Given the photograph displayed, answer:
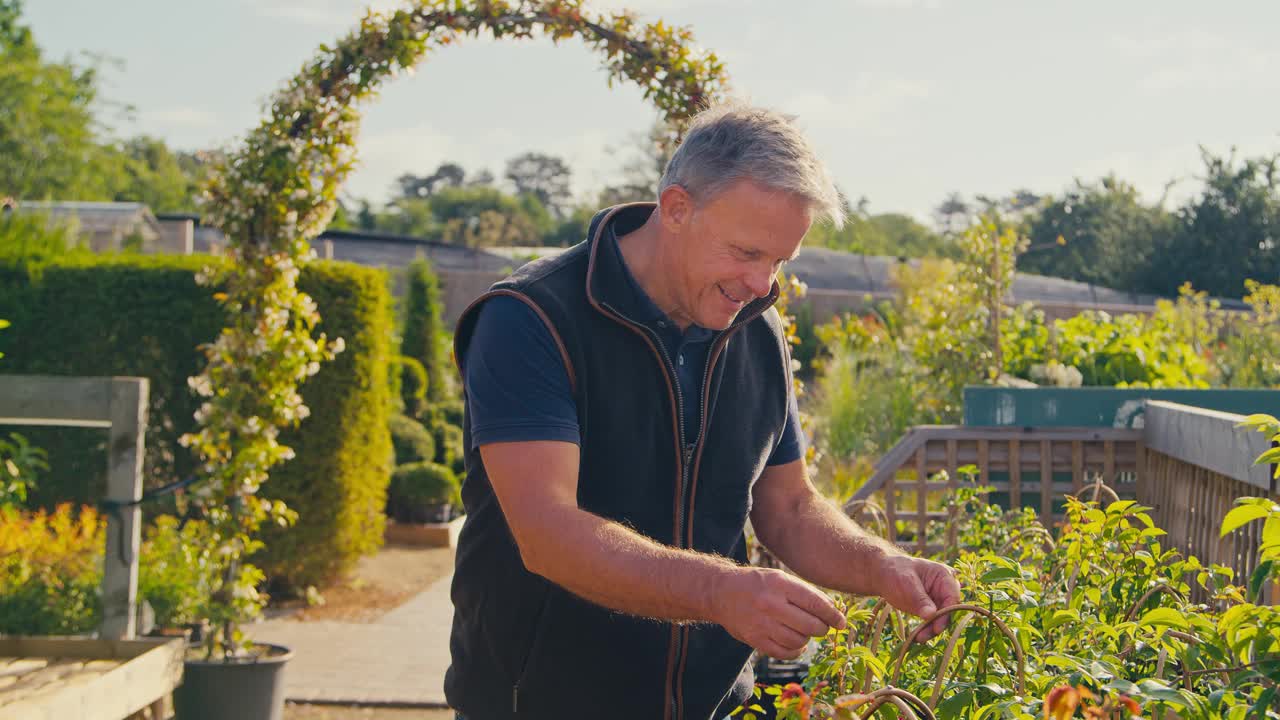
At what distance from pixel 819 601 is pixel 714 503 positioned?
0.55 metres

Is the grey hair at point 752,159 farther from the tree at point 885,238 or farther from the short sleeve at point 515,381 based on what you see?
the tree at point 885,238

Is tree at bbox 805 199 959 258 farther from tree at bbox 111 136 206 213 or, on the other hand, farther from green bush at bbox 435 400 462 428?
tree at bbox 111 136 206 213

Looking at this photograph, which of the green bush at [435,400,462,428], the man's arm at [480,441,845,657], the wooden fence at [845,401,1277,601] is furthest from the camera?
the green bush at [435,400,462,428]

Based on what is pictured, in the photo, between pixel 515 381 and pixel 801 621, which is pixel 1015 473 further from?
pixel 801 621

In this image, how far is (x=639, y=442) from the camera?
72.6 inches

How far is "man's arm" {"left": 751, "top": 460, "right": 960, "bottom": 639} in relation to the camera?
1.65 meters

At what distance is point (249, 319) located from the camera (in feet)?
15.1

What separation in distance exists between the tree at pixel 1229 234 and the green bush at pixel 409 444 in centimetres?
1773

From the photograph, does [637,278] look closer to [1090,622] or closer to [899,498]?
[1090,622]

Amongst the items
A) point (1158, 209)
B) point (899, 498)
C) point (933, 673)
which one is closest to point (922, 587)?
point (933, 673)

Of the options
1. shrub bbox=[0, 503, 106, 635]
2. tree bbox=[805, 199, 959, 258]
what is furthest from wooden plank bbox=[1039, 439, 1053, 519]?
tree bbox=[805, 199, 959, 258]

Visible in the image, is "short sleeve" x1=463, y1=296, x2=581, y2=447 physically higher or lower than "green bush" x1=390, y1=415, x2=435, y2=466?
higher

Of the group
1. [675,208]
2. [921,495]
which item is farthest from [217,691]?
[675,208]

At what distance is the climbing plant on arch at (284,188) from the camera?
15.0 ft
